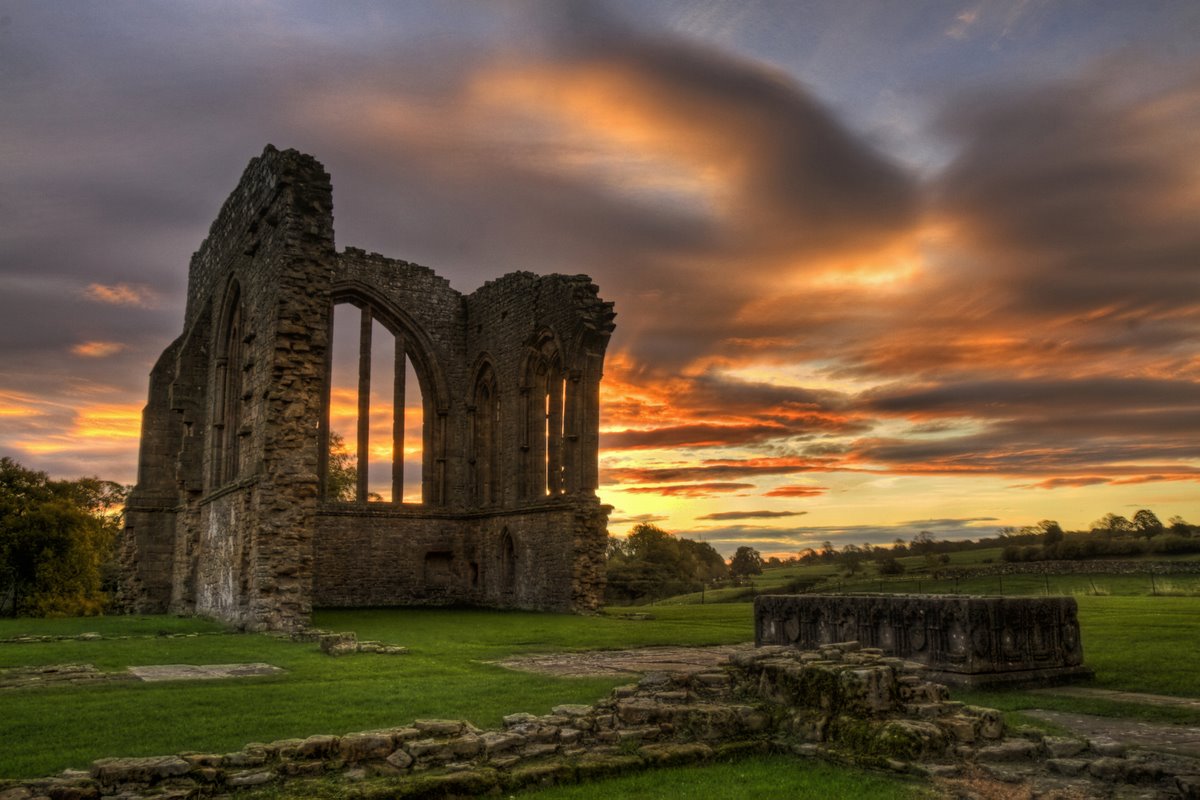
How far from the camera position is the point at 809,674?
755 cm

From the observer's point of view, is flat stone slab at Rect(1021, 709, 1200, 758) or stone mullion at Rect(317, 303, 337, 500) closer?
flat stone slab at Rect(1021, 709, 1200, 758)

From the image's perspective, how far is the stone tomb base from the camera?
9.49 metres

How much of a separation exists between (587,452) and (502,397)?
16.3 feet

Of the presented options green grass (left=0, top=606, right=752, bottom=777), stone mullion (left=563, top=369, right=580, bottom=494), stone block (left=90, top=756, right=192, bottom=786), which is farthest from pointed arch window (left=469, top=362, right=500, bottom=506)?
stone block (left=90, top=756, right=192, bottom=786)

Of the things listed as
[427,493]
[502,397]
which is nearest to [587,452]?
[502,397]

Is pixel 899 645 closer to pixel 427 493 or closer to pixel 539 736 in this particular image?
pixel 539 736

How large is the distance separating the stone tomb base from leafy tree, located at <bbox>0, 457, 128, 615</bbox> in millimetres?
35568

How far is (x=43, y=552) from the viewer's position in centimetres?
3744

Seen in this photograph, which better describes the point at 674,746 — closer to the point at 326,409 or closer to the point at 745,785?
the point at 745,785

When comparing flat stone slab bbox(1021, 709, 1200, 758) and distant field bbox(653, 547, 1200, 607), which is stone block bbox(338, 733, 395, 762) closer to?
flat stone slab bbox(1021, 709, 1200, 758)

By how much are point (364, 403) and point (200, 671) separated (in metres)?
18.2

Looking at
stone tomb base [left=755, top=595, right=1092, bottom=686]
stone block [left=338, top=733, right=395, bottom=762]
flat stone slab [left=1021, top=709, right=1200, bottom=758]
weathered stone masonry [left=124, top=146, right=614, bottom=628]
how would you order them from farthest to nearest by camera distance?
1. weathered stone masonry [left=124, top=146, right=614, bottom=628]
2. stone tomb base [left=755, top=595, right=1092, bottom=686]
3. flat stone slab [left=1021, top=709, right=1200, bottom=758]
4. stone block [left=338, top=733, right=395, bottom=762]

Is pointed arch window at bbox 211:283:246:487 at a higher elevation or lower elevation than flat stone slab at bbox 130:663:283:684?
higher

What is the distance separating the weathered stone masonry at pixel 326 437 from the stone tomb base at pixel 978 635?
11.1 meters
